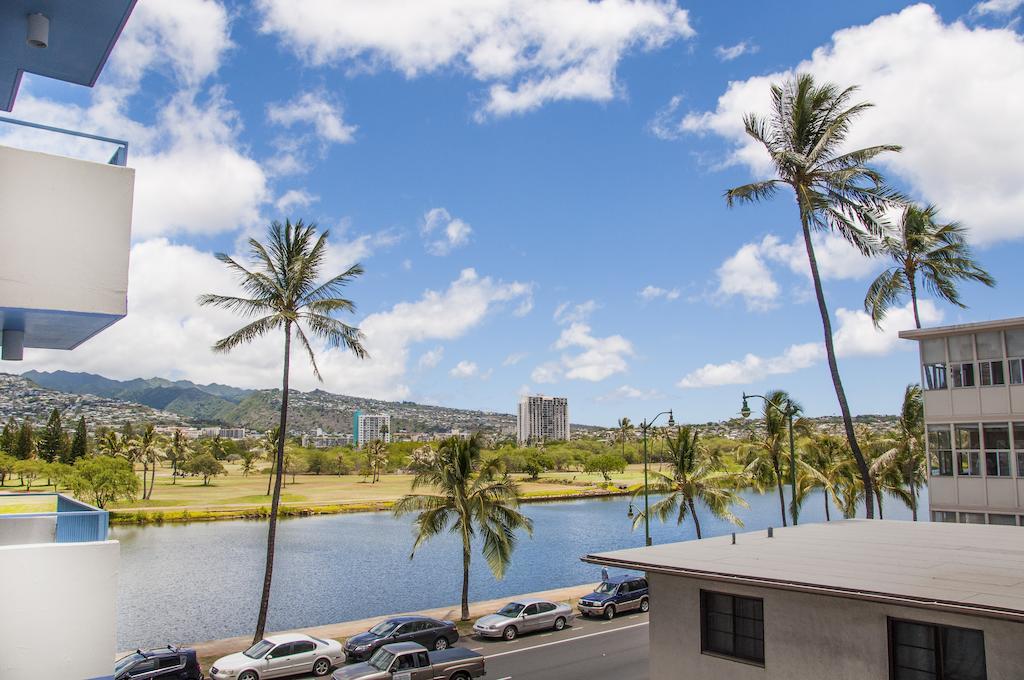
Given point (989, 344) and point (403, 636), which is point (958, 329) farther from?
point (403, 636)

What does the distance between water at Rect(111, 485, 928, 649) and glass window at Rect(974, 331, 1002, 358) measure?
3241 cm

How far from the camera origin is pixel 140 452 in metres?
102

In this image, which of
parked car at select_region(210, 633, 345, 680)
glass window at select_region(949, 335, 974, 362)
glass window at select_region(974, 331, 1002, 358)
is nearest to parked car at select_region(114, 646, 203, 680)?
parked car at select_region(210, 633, 345, 680)

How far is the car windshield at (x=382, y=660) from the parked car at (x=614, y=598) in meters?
12.9

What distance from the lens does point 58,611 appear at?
9539 millimetres

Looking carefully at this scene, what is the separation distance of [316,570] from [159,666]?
38.0m

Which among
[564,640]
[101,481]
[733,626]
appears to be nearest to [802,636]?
[733,626]

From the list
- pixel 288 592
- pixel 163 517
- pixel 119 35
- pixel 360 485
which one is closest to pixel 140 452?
pixel 163 517

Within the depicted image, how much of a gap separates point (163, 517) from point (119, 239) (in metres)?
86.7

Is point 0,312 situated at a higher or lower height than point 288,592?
higher

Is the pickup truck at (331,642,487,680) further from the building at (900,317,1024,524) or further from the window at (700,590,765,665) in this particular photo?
the building at (900,317,1024,524)

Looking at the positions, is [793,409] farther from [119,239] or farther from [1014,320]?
[119,239]

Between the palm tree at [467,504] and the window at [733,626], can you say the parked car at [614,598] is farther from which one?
the window at [733,626]

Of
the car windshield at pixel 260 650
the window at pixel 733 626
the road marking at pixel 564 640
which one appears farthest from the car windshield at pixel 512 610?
the window at pixel 733 626
